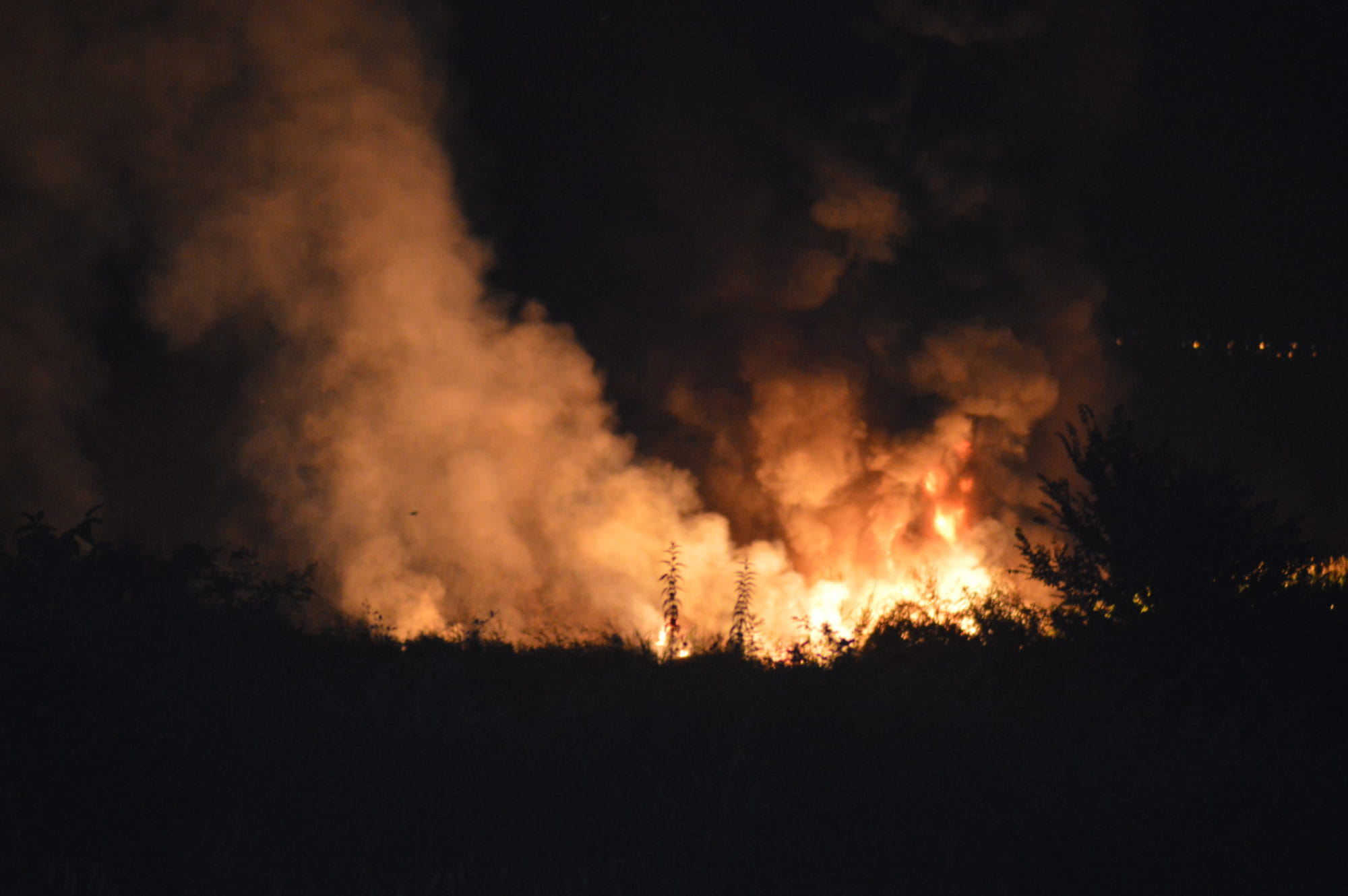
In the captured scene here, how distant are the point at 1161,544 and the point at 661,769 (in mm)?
3845

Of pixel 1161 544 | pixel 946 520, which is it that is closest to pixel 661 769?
pixel 1161 544

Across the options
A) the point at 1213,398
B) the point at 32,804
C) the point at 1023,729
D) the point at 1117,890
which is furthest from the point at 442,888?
the point at 1213,398

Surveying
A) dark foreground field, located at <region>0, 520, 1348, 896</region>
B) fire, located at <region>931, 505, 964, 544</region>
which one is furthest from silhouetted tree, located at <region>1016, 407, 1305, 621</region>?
fire, located at <region>931, 505, 964, 544</region>

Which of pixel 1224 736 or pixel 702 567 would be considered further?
pixel 702 567

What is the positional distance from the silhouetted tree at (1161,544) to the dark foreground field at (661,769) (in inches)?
10.7

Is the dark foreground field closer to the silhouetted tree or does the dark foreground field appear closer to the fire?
the silhouetted tree

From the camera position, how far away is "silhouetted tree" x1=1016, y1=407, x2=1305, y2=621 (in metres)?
5.80

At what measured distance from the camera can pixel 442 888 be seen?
3.41 meters

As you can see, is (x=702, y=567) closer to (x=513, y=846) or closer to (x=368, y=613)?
(x=368, y=613)

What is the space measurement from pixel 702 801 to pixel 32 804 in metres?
2.91

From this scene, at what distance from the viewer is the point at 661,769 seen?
417 centimetres

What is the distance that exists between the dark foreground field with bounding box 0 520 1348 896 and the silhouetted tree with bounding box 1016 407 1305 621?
0.27 meters

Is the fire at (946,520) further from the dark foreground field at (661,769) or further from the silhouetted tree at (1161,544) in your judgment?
the dark foreground field at (661,769)

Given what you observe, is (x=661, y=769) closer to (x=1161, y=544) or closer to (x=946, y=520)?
(x=1161, y=544)
